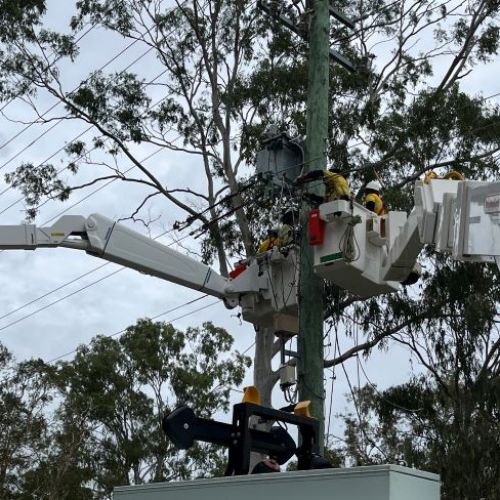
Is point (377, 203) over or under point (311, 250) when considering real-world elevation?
over

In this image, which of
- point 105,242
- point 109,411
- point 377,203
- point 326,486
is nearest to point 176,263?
point 105,242

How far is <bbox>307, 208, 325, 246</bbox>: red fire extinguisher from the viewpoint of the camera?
967cm

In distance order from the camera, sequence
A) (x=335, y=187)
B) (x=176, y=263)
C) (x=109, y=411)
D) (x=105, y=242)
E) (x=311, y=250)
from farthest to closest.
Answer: (x=109, y=411), (x=176, y=263), (x=105, y=242), (x=311, y=250), (x=335, y=187)

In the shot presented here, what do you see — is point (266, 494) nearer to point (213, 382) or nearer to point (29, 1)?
point (29, 1)

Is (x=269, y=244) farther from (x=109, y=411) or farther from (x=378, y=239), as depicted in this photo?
(x=109, y=411)

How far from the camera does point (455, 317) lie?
16.5 m

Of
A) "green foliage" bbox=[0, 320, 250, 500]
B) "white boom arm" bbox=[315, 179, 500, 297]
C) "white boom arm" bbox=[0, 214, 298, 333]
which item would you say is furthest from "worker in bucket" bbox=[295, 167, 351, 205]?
"green foliage" bbox=[0, 320, 250, 500]

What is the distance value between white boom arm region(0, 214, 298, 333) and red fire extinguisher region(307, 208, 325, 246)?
0.91 m

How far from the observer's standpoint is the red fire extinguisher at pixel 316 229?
31.7 feet

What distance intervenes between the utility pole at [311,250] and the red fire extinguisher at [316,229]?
0.43m

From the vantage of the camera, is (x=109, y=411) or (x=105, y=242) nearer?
(x=105, y=242)

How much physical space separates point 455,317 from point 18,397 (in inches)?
791

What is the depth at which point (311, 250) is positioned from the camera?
1025cm

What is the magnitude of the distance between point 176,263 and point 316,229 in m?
2.02
